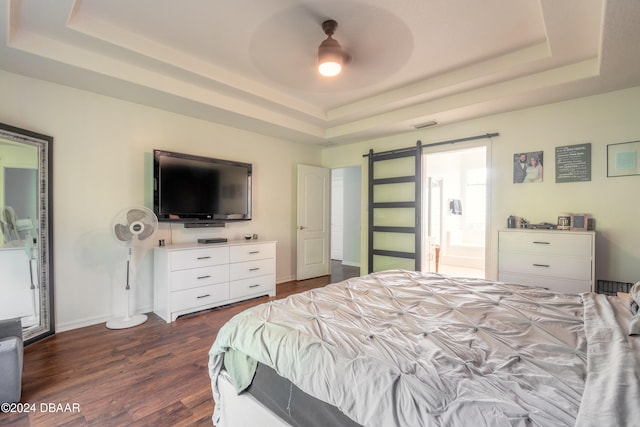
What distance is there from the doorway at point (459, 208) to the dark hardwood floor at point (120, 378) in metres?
5.16

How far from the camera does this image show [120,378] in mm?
2049

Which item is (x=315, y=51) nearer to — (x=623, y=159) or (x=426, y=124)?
(x=426, y=124)

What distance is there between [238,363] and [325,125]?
150 inches

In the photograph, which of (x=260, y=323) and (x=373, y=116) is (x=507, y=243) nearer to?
(x=373, y=116)

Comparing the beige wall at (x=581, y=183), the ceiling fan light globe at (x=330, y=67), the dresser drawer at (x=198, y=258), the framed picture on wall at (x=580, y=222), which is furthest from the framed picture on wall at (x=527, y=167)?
the dresser drawer at (x=198, y=258)

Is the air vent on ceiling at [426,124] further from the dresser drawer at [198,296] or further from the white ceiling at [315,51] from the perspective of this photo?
the dresser drawer at [198,296]

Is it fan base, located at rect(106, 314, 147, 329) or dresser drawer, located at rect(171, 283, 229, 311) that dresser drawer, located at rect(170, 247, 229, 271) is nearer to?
dresser drawer, located at rect(171, 283, 229, 311)

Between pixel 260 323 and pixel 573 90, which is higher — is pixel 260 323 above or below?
below

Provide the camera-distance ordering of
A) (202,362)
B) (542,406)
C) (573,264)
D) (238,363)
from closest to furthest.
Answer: (542,406) < (238,363) < (202,362) < (573,264)

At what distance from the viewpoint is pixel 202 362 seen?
2.27 meters

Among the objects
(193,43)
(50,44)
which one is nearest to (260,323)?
(193,43)

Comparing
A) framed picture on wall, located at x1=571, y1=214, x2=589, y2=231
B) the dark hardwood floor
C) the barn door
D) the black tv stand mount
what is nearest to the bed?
the dark hardwood floor

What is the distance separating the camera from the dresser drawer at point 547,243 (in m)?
2.73

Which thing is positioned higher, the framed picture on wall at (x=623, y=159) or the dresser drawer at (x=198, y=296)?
the framed picture on wall at (x=623, y=159)
